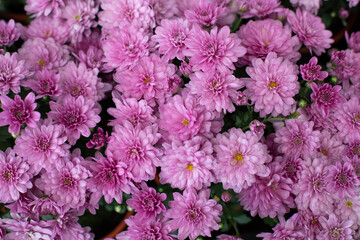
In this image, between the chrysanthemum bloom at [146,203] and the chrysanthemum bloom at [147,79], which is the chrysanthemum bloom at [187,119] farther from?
the chrysanthemum bloom at [146,203]

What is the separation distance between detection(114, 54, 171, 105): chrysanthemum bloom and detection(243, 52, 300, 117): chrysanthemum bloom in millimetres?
316

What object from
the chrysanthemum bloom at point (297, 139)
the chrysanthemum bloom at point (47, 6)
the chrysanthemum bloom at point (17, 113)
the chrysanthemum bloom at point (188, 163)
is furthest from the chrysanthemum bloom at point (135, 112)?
the chrysanthemum bloom at point (47, 6)

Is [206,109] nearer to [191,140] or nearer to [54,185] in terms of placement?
[191,140]

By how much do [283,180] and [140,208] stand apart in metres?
0.53

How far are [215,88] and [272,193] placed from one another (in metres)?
0.42

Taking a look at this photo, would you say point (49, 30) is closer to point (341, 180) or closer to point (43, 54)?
point (43, 54)

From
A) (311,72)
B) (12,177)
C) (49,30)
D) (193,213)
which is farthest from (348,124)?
(49,30)

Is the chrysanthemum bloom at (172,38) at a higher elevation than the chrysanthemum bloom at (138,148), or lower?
higher

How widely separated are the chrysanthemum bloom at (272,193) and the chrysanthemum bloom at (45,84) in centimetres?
81

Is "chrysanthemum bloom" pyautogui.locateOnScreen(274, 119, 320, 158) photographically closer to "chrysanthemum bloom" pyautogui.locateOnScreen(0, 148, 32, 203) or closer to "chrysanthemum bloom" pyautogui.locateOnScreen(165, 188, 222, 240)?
"chrysanthemum bloom" pyautogui.locateOnScreen(165, 188, 222, 240)

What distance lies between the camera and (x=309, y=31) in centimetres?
140

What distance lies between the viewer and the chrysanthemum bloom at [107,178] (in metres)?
1.18

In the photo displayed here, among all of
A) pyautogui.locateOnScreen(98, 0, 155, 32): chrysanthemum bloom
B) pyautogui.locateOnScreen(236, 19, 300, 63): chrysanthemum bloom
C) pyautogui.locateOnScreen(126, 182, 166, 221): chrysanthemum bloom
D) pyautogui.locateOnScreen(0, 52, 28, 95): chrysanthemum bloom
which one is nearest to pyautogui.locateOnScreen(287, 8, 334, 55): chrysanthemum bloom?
pyautogui.locateOnScreen(236, 19, 300, 63): chrysanthemum bloom

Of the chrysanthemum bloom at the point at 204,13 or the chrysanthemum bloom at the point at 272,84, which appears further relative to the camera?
the chrysanthemum bloom at the point at 204,13
